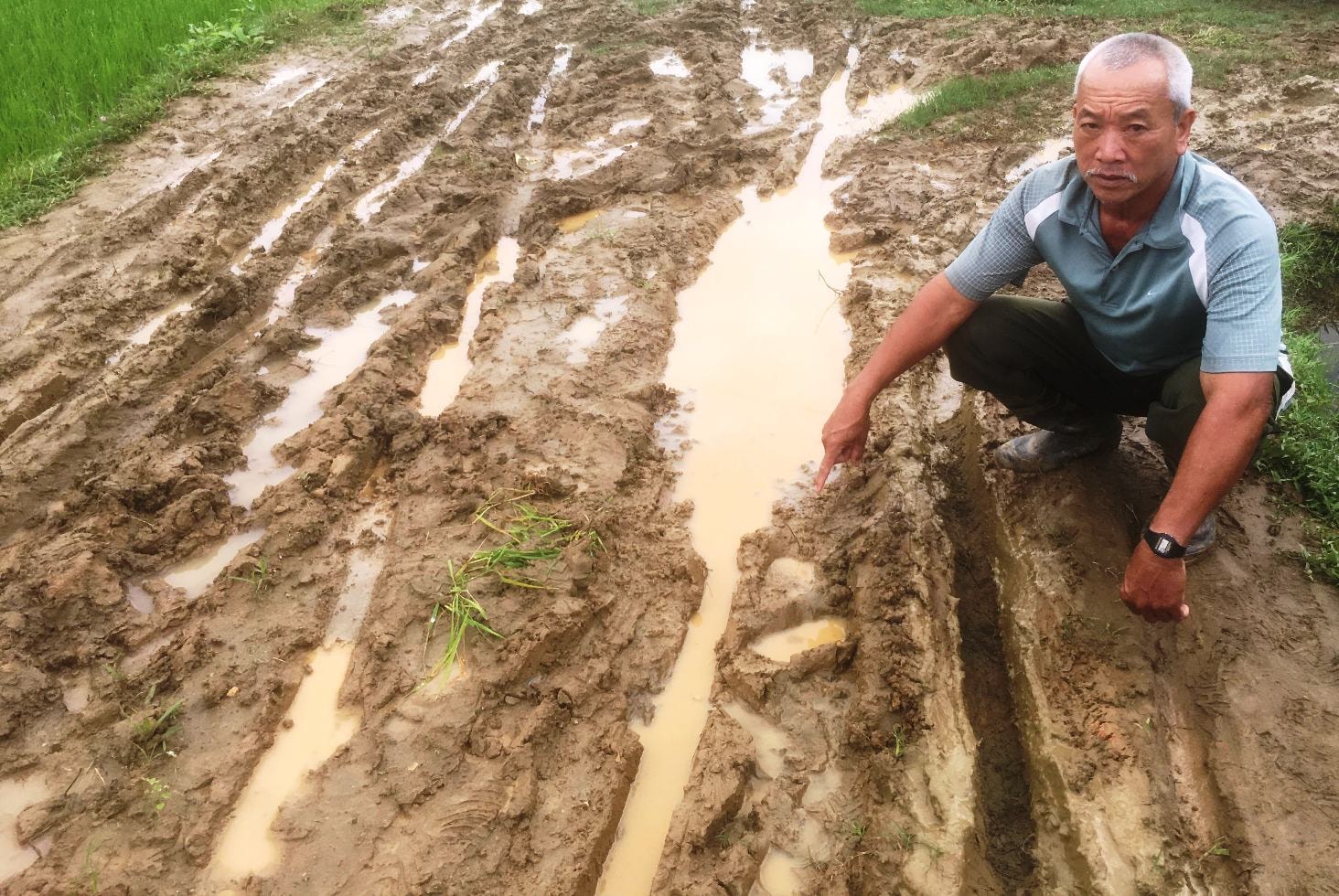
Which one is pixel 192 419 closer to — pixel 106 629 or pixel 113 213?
pixel 106 629

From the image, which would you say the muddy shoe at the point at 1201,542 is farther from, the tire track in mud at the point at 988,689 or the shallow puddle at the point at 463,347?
the shallow puddle at the point at 463,347

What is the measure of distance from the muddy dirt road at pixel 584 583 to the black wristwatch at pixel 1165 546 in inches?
23.1

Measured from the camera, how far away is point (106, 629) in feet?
9.77

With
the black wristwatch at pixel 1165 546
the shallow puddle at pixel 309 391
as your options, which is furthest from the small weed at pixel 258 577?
the black wristwatch at pixel 1165 546

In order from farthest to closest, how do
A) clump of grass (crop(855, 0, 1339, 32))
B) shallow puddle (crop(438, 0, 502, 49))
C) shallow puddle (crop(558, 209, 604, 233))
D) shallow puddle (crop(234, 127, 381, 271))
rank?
shallow puddle (crop(438, 0, 502, 49)) < clump of grass (crop(855, 0, 1339, 32)) < shallow puddle (crop(558, 209, 604, 233)) < shallow puddle (crop(234, 127, 381, 271))

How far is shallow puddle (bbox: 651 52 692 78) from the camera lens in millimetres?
7551

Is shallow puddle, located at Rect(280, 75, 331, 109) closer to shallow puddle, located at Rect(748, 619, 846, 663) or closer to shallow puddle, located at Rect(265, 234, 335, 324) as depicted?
shallow puddle, located at Rect(265, 234, 335, 324)

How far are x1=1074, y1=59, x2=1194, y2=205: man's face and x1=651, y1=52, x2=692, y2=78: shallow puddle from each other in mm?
5811

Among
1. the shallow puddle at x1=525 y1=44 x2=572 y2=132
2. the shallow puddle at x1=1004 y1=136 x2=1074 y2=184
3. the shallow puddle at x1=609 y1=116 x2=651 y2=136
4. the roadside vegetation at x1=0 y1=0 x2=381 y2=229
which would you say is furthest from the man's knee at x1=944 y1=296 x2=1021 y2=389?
the roadside vegetation at x1=0 y1=0 x2=381 y2=229

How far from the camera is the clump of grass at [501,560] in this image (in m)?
2.91

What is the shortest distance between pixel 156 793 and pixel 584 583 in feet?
5.02

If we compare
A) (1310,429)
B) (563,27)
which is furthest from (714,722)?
(563,27)

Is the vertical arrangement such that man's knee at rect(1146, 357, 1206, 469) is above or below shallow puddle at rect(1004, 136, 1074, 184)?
above

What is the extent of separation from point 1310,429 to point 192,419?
16.4 ft
